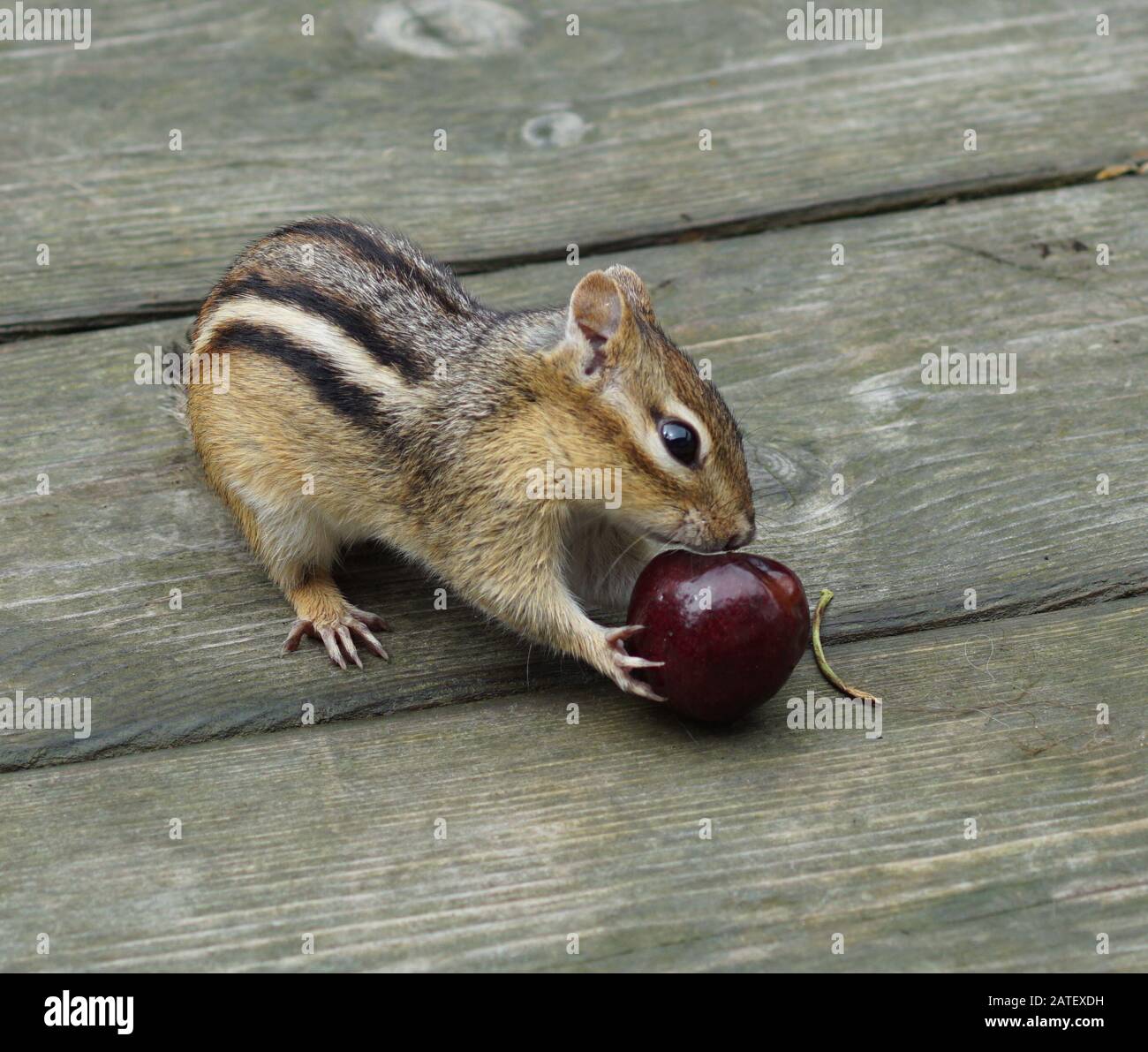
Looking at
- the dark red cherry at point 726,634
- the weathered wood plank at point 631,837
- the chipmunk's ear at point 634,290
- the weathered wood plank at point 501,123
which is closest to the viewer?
the weathered wood plank at point 631,837

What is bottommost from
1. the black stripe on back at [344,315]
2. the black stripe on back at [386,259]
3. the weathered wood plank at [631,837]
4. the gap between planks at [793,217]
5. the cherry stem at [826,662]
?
the weathered wood plank at [631,837]

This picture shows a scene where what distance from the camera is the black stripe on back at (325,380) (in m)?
3.37

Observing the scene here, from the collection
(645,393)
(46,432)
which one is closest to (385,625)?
(645,393)

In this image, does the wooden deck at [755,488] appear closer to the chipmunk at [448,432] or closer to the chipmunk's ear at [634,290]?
Result: the chipmunk at [448,432]

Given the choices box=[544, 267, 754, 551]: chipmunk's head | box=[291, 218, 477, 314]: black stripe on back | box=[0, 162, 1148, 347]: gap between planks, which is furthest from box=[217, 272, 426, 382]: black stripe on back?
box=[0, 162, 1148, 347]: gap between planks

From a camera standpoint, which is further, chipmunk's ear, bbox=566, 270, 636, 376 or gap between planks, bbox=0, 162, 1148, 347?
gap between planks, bbox=0, 162, 1148, 347

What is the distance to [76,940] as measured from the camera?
2174mm

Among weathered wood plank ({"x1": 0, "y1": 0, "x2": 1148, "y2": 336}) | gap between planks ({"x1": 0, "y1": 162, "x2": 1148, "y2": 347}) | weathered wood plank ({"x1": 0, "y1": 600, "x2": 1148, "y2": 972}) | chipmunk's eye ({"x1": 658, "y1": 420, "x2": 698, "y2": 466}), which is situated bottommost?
weathered wood plank ({"x1": 0, "y1": 600, "x2": 1148, "y2": 972})

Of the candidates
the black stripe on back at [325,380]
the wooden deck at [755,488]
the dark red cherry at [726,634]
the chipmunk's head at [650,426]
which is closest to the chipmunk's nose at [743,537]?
the chipmunk's head at [650,426]

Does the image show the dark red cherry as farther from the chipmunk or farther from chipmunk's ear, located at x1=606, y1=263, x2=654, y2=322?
chipmunk's ear, located at x1=606, y1=263, x2=654, y2=322

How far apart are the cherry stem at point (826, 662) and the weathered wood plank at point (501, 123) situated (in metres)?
1.45

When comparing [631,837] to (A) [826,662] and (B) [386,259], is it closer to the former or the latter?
(A) [826,662]

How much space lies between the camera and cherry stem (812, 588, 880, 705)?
271cm

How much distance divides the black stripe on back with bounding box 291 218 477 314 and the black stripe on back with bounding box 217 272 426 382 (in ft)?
0.55
